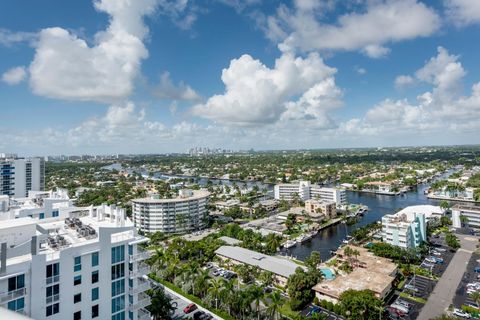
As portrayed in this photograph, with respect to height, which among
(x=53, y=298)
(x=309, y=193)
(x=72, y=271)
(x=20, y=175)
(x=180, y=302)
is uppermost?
(x=20, y=175)

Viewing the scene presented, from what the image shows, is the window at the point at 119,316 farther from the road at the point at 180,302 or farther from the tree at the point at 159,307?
the road at the point at 180,302

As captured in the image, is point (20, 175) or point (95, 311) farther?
point (20, 175)

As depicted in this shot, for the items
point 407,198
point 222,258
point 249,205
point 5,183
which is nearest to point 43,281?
point 222,258

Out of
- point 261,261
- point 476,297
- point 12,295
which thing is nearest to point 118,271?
point 12,295

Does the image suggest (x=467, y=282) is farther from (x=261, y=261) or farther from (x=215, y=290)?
(x=215, y=290)

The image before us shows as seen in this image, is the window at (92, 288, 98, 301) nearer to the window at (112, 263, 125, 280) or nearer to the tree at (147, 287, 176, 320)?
the window at (112, 263, 125, 280)

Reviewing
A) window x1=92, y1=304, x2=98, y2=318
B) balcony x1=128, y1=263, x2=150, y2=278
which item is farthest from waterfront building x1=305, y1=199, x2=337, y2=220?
window x1=92, y1=304, x2=98, y2=318

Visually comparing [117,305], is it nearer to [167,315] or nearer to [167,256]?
[167,315]

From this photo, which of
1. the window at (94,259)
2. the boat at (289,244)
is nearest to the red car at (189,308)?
the window at (94,259)
